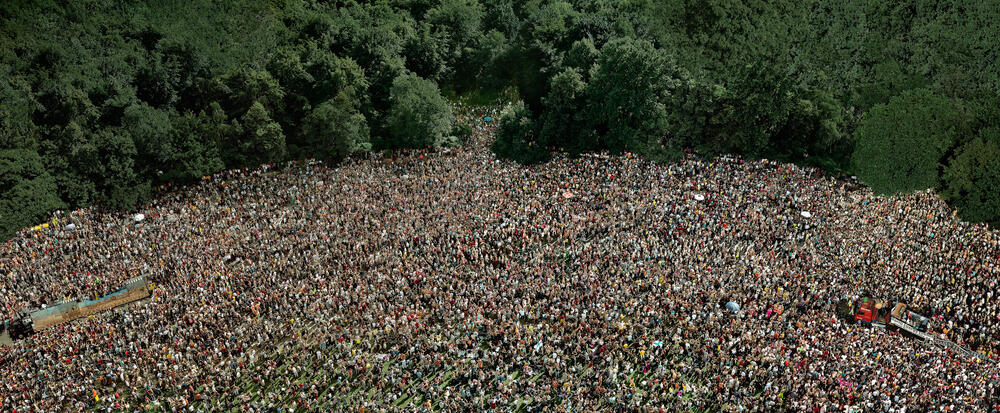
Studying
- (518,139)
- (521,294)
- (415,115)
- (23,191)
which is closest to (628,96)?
(518,139)

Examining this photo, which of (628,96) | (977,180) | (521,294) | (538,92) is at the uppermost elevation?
(538,92)

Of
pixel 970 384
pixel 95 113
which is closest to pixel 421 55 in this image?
pixel 95 113

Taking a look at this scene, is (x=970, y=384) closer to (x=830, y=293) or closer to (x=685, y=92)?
(x=830, y=293)

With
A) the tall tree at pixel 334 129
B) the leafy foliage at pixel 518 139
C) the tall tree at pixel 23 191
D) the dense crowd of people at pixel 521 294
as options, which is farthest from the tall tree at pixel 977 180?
the tall tree at pixel 23 191

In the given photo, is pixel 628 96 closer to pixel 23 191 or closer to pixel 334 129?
pixel 334 129

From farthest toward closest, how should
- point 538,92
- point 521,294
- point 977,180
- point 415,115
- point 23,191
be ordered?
point 538,92, point 415,115, point 23,191, point 977,180, point 521,294

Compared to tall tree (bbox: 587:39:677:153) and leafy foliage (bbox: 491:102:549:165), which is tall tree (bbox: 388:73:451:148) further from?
tall tree (bbox: 587:39:677:153)

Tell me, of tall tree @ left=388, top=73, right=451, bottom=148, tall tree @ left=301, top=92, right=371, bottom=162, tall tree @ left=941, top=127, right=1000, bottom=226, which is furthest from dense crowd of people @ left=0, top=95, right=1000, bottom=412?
tall tree @ left=388, top=73, right=451, bottom=148
